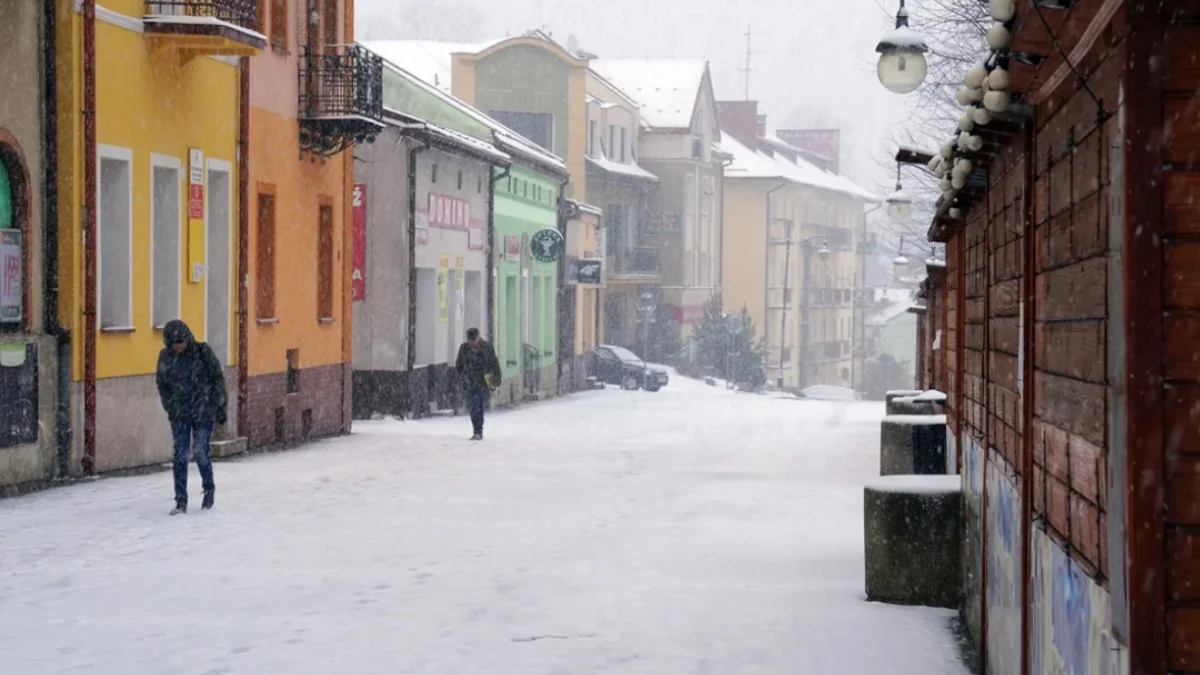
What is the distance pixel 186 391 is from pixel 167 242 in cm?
639

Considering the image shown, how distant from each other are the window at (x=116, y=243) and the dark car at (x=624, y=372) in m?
37.8

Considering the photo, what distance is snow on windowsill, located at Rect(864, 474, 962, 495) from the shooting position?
10445 mm

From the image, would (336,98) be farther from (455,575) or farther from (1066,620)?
(1066,620)

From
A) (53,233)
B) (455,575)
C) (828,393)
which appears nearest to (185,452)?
(455,575)

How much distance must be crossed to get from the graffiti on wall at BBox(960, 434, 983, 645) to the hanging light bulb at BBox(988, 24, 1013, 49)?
4314 millimetres

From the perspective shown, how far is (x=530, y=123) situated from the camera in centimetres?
5819

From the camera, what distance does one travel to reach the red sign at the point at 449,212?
3372cm

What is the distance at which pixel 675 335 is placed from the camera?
232 feet

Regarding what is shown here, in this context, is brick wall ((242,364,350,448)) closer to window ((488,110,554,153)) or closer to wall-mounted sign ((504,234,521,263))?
wall-mounted sign ((504,234,521,263))

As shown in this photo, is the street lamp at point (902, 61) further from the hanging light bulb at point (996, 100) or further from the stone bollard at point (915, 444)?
the hanging light bulb at point (996, 100)

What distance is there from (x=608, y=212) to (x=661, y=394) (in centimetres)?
1546

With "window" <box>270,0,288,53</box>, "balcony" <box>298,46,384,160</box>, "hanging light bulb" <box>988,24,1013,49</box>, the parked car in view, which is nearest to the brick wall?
"balcony" <box>298,46,384,160</box>

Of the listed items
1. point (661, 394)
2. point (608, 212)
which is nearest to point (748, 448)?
point (661, 394)

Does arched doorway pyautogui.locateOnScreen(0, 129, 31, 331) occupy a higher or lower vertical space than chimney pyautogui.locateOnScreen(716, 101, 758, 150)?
lower
